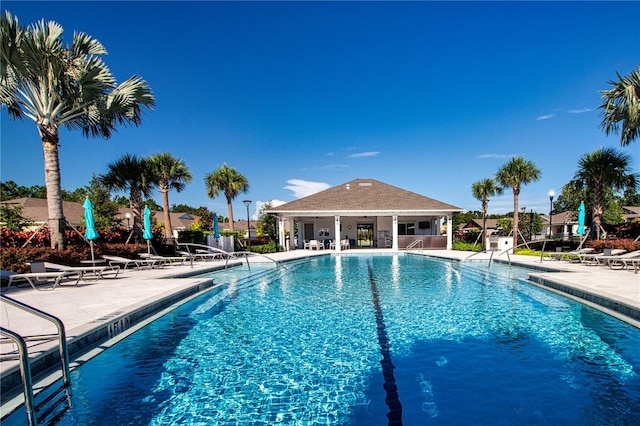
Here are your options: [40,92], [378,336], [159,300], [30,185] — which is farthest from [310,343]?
[30,185]

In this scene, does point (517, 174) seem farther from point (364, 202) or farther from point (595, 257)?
point (595, 257)

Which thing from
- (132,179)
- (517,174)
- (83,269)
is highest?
(517,174)

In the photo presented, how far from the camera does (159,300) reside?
281 inches

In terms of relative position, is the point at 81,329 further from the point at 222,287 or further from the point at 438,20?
the point at 438,20

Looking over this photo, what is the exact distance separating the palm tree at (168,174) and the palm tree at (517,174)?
24659mm

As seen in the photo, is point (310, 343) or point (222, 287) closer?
point (310, 343)

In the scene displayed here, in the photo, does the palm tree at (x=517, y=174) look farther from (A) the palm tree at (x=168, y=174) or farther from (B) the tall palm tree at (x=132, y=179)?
(B) the tall palm tree at (x=132, y=179)

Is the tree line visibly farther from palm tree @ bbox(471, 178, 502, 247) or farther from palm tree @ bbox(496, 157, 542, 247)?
palm tree @ bbox(471, 178, 502, 247)

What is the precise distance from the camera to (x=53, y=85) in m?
11.0

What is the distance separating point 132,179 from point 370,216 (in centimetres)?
1979

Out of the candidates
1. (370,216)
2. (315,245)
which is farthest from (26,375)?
(370,216)

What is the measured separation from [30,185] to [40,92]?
58.1 metres

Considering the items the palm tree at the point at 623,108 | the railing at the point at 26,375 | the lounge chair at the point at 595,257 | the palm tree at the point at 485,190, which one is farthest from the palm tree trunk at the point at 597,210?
the railing at the point at 26,375

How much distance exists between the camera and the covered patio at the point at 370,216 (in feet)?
82.4
